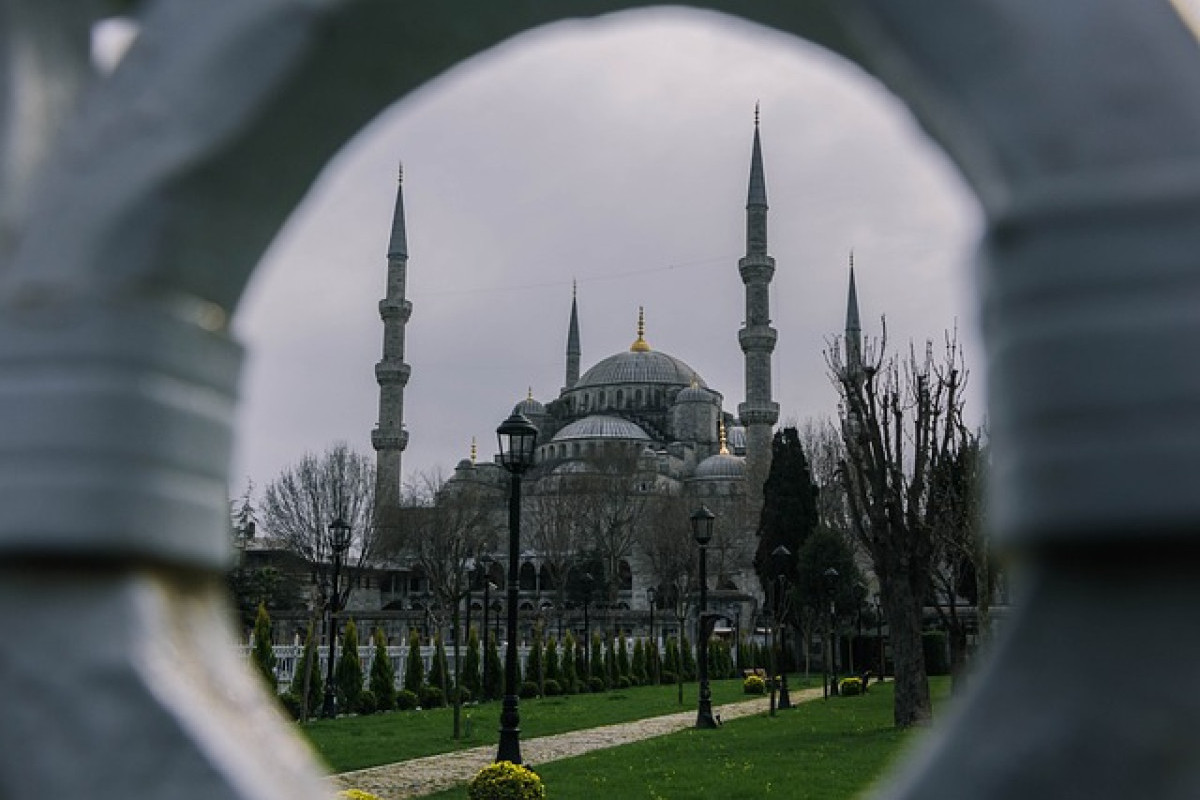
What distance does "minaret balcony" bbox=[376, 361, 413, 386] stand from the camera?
175ft

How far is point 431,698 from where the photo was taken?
21.7 m

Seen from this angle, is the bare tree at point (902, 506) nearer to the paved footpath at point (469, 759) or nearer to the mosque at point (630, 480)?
the paved footpath at point (469, 759)

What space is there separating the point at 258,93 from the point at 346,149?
157 millimetres

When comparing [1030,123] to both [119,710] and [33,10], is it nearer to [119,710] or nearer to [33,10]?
[119,710]

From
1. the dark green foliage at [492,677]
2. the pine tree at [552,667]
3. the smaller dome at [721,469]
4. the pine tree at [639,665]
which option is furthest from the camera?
the smaller dome at [721,469]

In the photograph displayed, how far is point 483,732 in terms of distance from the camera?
1580 cm

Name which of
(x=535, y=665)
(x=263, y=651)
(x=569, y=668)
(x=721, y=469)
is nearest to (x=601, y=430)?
(x=721, y=469)

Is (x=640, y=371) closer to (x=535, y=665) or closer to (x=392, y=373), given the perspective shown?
A: (x=392, y=373)

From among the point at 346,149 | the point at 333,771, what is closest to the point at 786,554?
the point at 333,771

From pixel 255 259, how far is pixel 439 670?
22.1 meters

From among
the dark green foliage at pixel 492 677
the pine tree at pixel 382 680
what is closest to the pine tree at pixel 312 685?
the pine tree at pixel 382 680

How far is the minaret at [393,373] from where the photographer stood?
52344mm

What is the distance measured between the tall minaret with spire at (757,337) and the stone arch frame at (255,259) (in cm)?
4880

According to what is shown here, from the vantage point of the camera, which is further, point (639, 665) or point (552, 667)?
point (639, 665)
